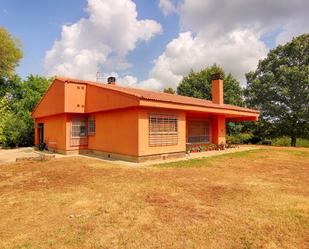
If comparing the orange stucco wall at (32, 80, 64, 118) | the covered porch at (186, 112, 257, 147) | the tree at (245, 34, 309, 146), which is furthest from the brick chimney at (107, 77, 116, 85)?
the tree at (245, 34, 309, 146)

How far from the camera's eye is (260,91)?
31.1m

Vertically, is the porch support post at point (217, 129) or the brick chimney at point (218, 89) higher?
the brick chimney at point (218, 89)

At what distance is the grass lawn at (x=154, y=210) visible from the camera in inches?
180

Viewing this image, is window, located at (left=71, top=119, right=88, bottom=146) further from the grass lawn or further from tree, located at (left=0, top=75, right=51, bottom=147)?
tree, located at (left=0, top=75, right=51, bottom=147)

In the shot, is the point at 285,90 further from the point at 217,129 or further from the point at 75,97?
the point at 75,97

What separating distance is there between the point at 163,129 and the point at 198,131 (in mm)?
7103

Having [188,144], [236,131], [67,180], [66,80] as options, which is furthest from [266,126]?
[67,180]

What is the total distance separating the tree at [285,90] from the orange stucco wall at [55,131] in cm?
2352

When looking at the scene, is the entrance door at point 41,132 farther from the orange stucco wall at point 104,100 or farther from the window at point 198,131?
the window at point 198,131

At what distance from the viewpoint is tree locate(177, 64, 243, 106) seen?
36219 mm

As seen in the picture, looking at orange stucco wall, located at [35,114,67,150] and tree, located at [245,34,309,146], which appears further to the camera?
tree, located at [245,34,309,146]

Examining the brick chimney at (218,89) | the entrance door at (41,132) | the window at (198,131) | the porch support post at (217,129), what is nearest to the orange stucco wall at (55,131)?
the entrance door at (41,132)

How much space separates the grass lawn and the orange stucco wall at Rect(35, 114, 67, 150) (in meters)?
7.75

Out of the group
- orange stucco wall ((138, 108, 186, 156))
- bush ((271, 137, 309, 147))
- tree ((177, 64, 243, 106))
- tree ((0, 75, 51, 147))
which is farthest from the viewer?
tree ((177, 64, 243, 106))
